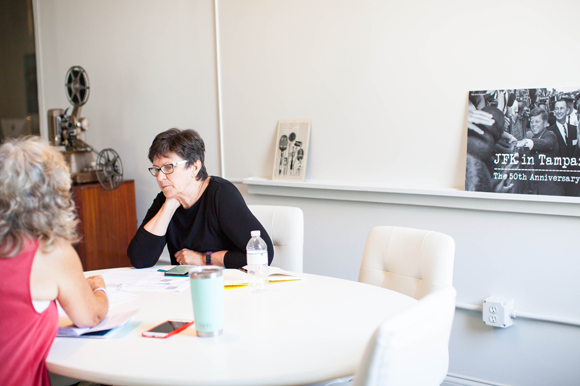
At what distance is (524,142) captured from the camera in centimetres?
221

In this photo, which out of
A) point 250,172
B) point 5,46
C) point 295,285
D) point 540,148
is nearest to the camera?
point 295,285

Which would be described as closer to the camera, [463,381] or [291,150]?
[463,381]

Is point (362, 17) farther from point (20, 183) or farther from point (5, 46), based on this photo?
point (5, 46)

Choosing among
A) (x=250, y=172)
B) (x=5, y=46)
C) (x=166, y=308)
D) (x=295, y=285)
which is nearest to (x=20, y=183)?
(x=166, y=308)

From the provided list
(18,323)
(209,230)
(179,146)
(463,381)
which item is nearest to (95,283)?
(18,323)

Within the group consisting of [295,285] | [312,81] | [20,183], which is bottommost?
[295,285]

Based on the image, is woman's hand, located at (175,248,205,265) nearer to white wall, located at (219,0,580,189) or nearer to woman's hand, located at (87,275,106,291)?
woman's hand, located at (87,275,106,291)

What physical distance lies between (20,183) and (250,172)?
7.04ft

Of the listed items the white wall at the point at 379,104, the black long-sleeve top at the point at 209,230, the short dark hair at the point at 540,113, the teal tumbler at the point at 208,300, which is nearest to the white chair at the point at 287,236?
the black long-sleeve top at the point at 209,230

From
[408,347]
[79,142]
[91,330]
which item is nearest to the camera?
[408,347]

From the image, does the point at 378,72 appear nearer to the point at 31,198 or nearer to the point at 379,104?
the point at 379,104

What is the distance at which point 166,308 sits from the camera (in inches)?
54.1

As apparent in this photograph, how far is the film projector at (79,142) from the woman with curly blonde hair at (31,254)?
2350 millimetres

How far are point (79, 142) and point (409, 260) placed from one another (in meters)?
2.77
